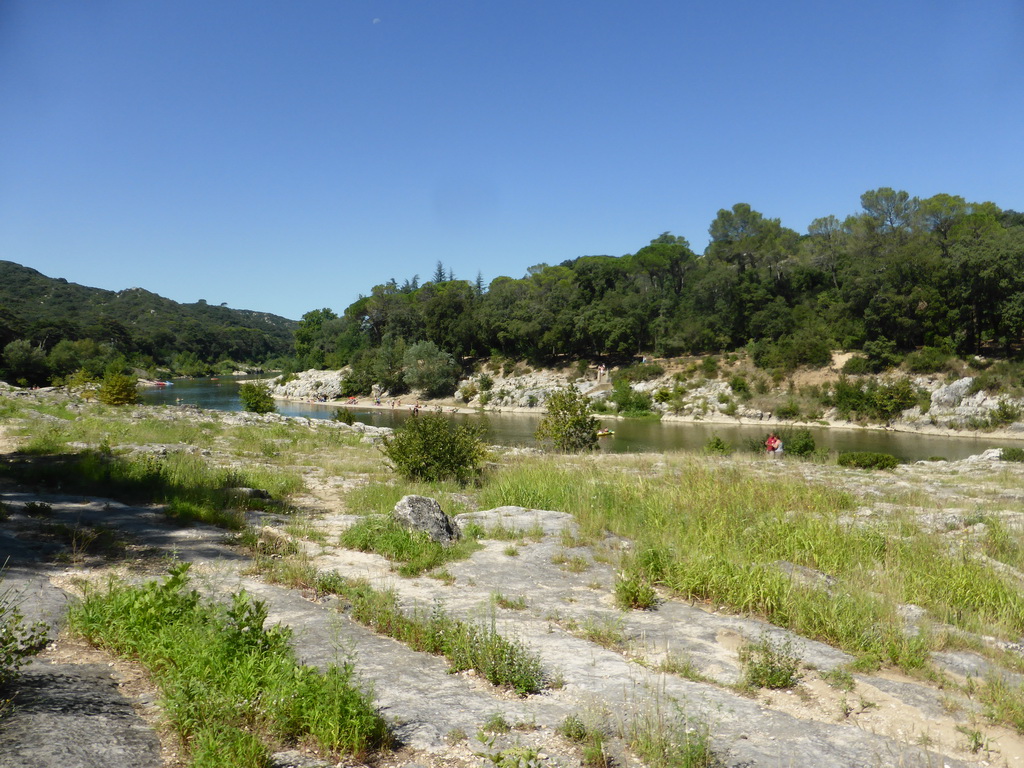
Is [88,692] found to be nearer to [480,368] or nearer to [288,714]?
[288,714]

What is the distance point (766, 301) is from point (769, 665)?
66.1 meters

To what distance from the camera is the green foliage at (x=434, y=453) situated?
15242mm

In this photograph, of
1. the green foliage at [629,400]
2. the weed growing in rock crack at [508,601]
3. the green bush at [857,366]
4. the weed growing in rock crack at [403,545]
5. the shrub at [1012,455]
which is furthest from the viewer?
the green foliage at [629,400]

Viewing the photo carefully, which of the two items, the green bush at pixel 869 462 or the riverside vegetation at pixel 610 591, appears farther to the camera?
the green bush at pixel 869 462

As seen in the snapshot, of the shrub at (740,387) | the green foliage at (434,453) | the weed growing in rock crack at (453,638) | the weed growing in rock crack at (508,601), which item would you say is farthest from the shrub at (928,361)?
the weed growing in rock crack at (453,638)

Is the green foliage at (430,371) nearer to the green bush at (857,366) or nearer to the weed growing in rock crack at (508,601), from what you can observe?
the green bush at (857,366)

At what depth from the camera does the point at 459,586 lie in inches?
275

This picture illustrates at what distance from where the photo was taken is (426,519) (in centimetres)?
879

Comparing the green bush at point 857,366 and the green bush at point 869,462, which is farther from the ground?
the green bush at point 857,366

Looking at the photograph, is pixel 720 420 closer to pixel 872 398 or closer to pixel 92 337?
pixel 872 398

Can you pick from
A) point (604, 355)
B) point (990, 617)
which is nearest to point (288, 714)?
point (990, 617)

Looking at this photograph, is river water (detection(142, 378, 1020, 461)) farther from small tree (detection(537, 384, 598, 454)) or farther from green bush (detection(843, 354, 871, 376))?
green bush (detection(843, 354, 871, 376))

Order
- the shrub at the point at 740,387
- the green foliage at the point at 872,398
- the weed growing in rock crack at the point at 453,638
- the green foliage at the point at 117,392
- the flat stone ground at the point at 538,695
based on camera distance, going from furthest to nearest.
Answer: the shrub at the point at 740,387 → the green foliage at the point at 872,398 → the green foliage at the point at 117,392 → the weed growing in rock crack at the point at 453,638 → the flat stone ground at the point at 538,695

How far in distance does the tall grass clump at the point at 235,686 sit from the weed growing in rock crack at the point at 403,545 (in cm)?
302
